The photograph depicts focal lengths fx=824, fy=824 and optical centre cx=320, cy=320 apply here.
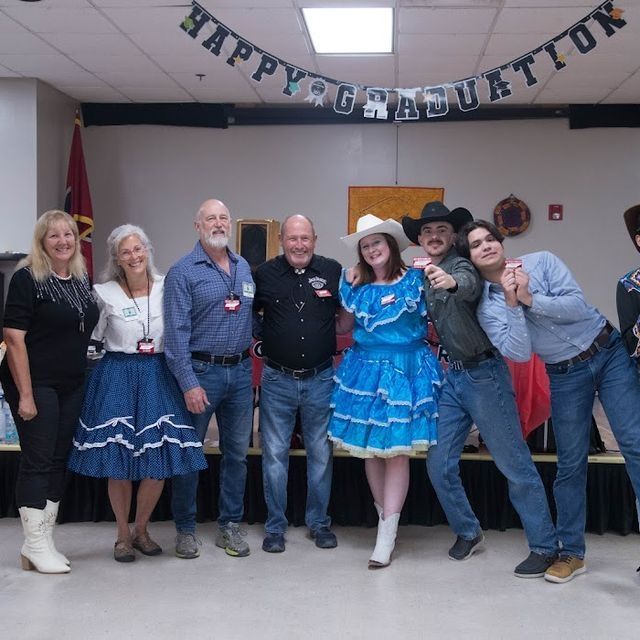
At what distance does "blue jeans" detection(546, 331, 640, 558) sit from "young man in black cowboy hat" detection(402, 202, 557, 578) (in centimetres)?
16

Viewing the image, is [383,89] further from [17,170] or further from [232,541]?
[17,170]

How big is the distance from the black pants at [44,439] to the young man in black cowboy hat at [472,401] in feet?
4.89

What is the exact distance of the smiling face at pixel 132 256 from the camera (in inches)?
133

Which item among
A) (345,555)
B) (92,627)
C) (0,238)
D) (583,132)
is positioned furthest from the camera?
(583,132)

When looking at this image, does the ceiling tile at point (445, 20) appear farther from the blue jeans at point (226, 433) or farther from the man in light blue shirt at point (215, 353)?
the blue jeans at point (226, 433)

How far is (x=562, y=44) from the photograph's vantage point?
5.66 meters

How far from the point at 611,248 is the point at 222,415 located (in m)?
5.56

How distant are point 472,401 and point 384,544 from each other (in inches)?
28.4

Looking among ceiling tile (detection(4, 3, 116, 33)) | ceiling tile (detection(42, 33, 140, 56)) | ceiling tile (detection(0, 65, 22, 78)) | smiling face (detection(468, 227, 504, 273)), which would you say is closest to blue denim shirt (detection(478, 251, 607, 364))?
smiling face (detection(468, 227, 504, 273))

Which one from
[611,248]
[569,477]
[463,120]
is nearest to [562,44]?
[463,120]

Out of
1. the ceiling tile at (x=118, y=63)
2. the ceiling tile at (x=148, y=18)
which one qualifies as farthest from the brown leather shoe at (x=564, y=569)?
the ceiling tile at (x=118, y=63)

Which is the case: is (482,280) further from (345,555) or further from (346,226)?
(346,226)

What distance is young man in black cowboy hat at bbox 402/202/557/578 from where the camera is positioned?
10.7 ft

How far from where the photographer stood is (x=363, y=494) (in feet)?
13.1
